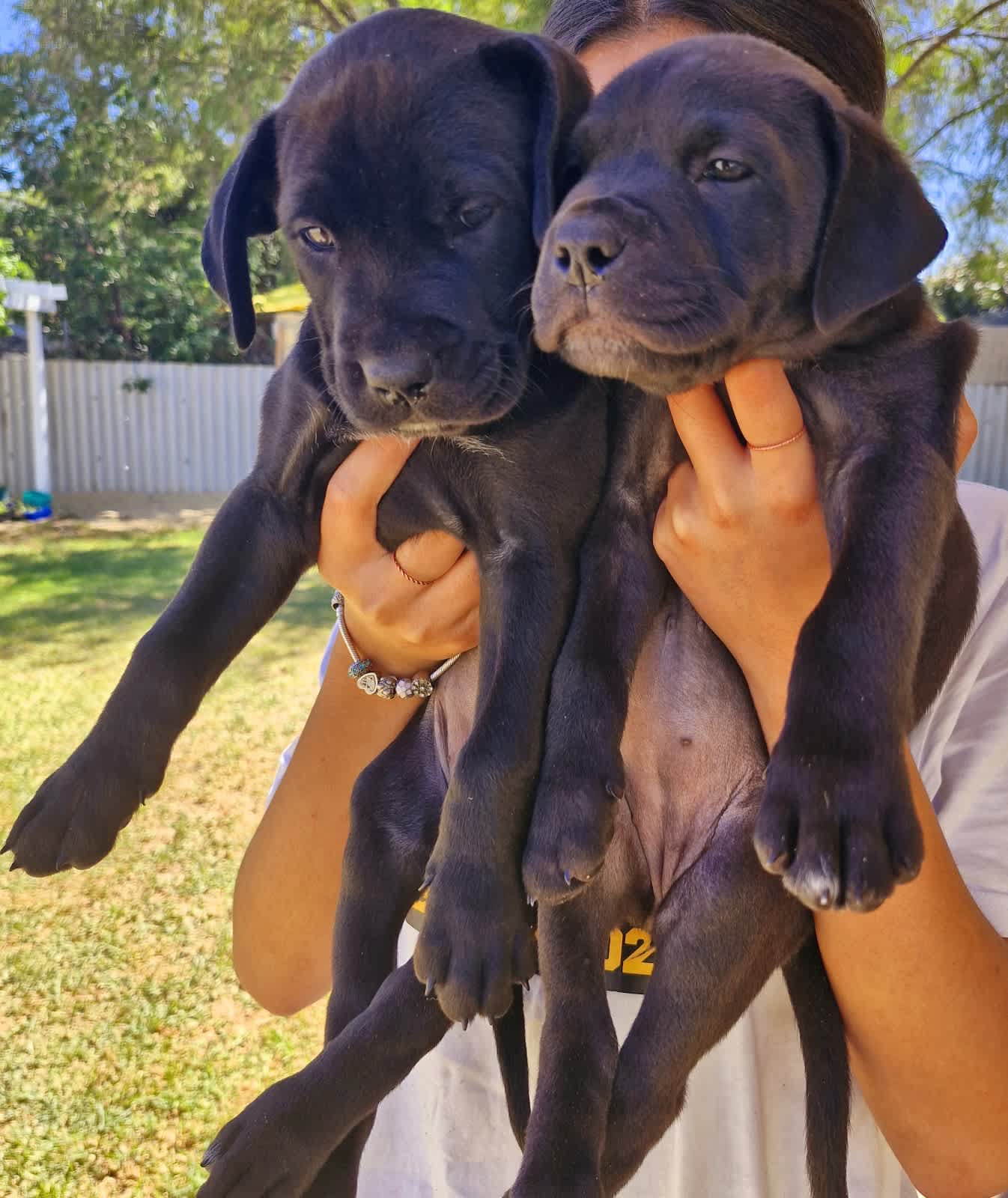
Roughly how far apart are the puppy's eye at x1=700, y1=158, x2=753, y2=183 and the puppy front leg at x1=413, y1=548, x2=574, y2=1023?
0.62 metres

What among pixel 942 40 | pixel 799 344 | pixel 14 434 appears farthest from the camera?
pixel 14 434

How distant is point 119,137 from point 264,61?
424cm

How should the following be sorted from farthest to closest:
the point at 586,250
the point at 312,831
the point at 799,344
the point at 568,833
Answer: the point at 312,831 → the point at 799,344 → the point at 568,833 → the point at 586,250

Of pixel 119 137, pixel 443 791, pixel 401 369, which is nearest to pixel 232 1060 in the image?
pixel 443 791

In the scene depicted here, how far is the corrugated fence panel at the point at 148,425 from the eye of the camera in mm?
15203

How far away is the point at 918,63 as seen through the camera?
8508mm

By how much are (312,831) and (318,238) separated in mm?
1198

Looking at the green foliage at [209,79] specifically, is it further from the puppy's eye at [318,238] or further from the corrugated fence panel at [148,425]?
the puppy's eye at [318,238]

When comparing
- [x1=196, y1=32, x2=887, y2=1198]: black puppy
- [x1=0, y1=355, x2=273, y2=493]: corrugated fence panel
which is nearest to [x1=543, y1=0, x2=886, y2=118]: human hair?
[x1=196, y1=32, x2=887, y2=1198]: black puppy

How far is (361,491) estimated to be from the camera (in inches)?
77.0

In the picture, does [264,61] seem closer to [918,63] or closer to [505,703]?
[918,63]

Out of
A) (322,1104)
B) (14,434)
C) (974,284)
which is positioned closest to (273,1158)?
(322,1104)

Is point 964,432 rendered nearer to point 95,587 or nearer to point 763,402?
point 763,402


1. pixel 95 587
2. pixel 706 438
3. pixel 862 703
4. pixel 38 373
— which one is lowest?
pixel 95 587
